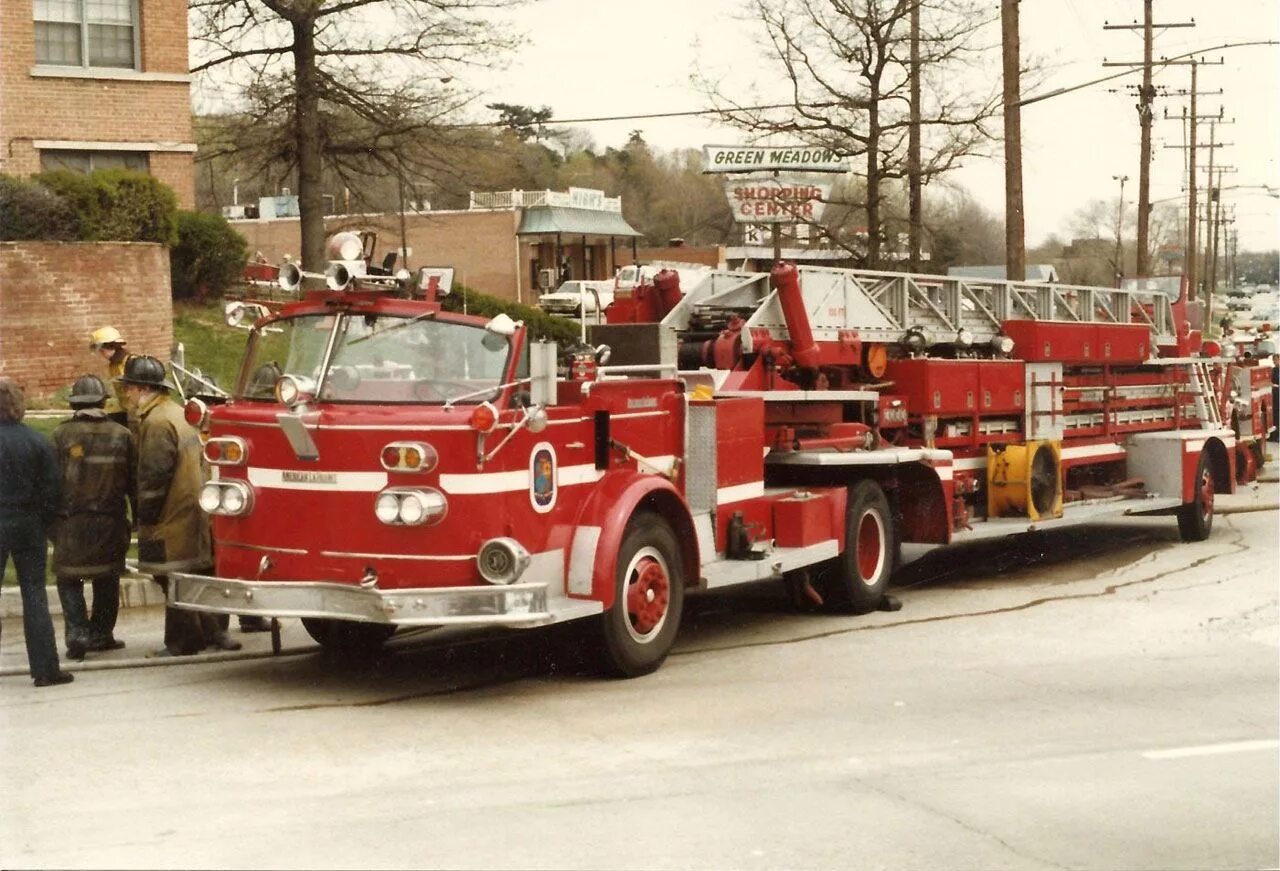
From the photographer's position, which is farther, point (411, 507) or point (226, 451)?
point (226, 451)

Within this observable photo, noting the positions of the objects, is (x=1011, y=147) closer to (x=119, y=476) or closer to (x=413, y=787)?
(x=119, y=476)

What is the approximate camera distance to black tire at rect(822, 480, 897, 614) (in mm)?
11914

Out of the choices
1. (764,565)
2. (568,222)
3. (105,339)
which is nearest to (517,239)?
(568,222)

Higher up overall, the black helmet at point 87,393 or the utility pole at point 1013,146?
the utility pole at point 1013,146

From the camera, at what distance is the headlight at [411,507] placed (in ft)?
27.4

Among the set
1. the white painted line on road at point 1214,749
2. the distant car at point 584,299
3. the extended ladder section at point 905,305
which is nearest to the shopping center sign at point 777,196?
the extended ladder section at point 905,305

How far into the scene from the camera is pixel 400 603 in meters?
8.29

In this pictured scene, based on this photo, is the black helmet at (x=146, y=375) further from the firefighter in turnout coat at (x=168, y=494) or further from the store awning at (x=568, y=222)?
the store awning at (x=568, y=222)

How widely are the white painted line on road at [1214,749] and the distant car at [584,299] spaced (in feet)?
13.6

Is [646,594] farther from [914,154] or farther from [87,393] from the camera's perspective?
[914,154]

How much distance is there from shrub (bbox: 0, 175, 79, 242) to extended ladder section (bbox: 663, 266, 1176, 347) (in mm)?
13351

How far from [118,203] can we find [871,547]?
15744 millimetres

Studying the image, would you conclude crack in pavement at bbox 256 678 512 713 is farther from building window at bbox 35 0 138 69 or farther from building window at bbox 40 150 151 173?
building window at bbox 35 0 138 69

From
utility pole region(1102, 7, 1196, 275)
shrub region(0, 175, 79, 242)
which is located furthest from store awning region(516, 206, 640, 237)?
shrub region(0, 175, 79, 242)
